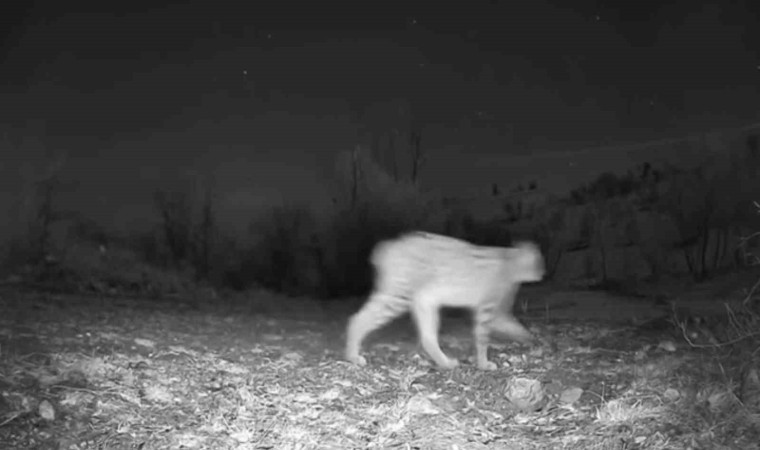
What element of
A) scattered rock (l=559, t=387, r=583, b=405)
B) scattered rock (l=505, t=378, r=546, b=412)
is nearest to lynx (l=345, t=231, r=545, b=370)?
scattered rock (l=505, t=378, r=546, b=412)

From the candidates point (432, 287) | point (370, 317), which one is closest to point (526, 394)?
point (432, 287)

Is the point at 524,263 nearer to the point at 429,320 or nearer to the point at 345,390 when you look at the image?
the point at 429,320

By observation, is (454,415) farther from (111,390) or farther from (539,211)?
(539,211)

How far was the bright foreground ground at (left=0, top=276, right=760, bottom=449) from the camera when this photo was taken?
525 cm

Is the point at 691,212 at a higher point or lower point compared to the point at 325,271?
higher

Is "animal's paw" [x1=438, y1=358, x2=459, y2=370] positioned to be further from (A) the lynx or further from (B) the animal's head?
(B) the animal's head

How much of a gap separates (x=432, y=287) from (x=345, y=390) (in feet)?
4.59

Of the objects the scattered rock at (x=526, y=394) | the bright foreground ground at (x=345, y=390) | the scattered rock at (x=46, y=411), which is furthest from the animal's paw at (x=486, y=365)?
the scattered rock at (x=46, y=411)

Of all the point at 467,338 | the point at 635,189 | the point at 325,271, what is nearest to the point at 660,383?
the point at 467,338

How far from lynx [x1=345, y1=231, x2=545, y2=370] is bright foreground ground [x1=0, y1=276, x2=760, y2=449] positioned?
0.28 metres

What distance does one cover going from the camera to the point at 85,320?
357 inches

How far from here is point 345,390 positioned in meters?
6.57

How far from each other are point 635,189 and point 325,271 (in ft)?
28.4

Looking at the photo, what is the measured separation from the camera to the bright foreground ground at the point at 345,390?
17.2 feet
